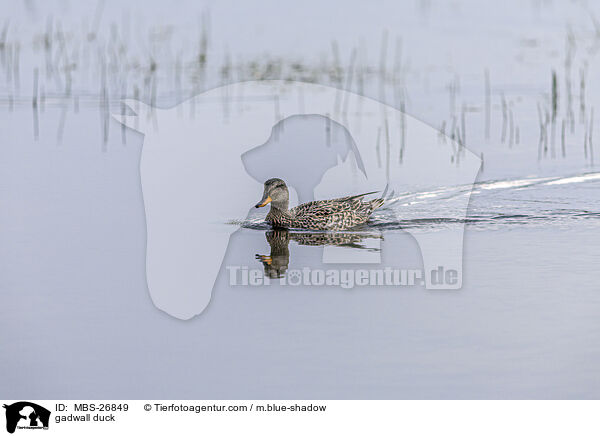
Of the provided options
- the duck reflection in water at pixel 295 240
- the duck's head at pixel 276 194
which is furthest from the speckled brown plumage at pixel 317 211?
the duck reflection in water at pixel 295 240

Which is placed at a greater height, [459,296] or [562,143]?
[562,143]

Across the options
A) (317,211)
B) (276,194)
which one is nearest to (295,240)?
(317,211)

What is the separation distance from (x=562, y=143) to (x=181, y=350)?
630 cm

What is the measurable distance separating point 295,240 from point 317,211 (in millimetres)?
436

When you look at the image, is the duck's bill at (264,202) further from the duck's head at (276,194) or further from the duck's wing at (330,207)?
the duck's wing at (330,207)

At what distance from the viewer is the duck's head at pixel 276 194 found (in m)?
10.7

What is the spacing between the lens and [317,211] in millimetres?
10680

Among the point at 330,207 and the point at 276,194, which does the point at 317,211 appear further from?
the point at 276,194

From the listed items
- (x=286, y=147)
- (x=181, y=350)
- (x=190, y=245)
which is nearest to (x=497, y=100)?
(x=286, y=147)

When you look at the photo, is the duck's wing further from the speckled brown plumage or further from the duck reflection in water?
the duck reflection in water

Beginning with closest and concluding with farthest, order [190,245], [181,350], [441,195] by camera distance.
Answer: [181,350] → [190,245] → [441,195]

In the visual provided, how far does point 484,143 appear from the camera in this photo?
1266 centimetres

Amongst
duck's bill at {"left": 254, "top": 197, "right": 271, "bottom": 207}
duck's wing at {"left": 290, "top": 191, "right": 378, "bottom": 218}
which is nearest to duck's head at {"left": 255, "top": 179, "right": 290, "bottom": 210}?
duck's bill at {"left": 254, "top": 197, "right": 271, "bottom": 207}
